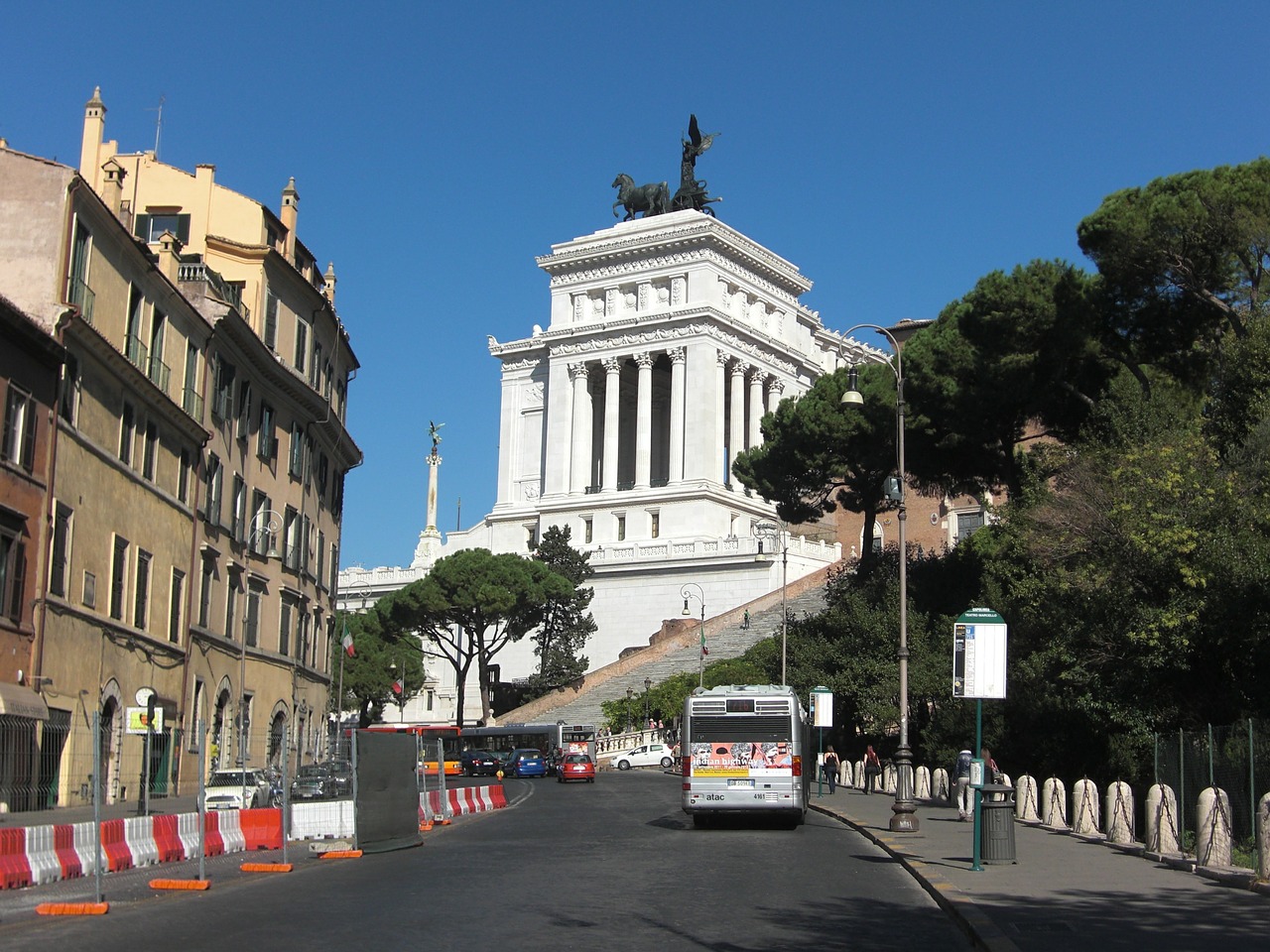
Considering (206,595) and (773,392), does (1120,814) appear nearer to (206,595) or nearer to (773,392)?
(206,595)

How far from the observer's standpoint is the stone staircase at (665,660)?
75688 millimetres

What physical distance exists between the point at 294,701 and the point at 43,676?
19.5 metres

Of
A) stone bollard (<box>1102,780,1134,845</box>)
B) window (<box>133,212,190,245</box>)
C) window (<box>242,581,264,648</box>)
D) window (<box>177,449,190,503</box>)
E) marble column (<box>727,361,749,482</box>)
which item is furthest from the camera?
marble column (<box>727,361,749,482</box>)

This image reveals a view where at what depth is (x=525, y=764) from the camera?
2489 inches

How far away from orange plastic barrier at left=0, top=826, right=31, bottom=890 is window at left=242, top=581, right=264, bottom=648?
27.1 meters

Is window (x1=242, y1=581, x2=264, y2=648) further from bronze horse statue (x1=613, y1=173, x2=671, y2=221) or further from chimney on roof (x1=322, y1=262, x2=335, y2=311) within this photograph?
bronze horse statue (x1=613, y1=173, x2=671, y2=221)

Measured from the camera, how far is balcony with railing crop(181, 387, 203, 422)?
3806 cm

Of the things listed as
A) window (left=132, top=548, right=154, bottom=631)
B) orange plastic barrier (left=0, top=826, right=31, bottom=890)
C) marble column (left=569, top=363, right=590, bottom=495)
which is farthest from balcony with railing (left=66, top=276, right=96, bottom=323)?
marble column (left=569, top=363, right=590, bottom=495)

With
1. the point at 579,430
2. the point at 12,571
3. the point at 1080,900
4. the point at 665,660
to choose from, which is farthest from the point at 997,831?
the point at 579,430

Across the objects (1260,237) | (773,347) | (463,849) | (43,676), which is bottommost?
(463,849)

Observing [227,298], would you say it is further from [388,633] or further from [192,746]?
[388,633]

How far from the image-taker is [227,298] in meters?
41.6

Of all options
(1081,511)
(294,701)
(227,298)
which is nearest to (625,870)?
(1081,511)

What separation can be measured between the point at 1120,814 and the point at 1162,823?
2416 mm
